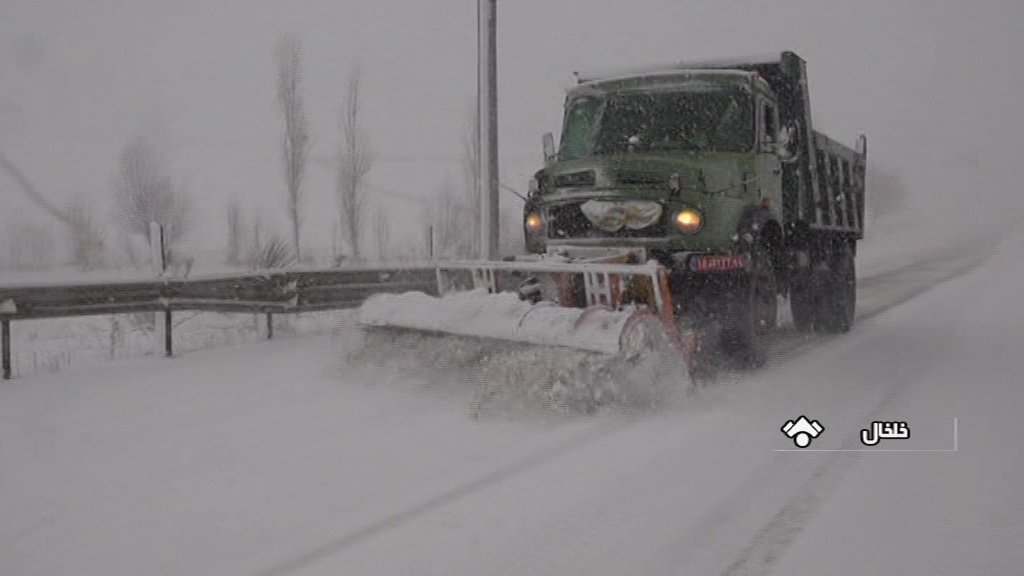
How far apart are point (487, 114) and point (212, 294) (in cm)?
515

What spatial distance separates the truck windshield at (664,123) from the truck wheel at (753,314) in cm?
119

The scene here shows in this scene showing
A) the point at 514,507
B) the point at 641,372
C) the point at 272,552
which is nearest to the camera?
the point at 272,552

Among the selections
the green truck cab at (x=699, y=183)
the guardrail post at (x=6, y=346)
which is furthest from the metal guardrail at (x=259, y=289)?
the green truck cab at (x=699, y=183)

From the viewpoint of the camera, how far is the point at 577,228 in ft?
24.2

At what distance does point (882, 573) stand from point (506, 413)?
3.05 metres

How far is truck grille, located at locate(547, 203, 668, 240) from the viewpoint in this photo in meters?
7.07

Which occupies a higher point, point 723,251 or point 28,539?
point 723,251

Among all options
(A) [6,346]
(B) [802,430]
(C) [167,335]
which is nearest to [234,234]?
(C) [167,335]

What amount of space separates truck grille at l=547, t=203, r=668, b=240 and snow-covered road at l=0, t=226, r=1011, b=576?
4.91 feet

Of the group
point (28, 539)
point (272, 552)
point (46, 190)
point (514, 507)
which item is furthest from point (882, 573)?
point (46, 190)

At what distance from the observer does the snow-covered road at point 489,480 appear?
136 inches

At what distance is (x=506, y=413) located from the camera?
5.86 meters

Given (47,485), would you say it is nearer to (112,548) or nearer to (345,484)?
(112,548)

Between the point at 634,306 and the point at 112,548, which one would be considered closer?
the point at 112,548
